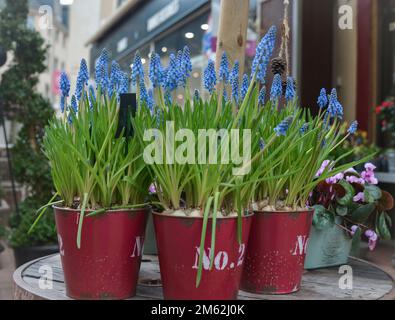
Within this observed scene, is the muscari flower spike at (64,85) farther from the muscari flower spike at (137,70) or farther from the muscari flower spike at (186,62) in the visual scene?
the muscari flower spike at (186,62)

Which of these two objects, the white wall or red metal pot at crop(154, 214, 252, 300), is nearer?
red metal pot at crop(154, 214, 252, 300)

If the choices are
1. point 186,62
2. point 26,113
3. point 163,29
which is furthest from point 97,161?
point 163,29

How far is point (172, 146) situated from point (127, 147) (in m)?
0.12

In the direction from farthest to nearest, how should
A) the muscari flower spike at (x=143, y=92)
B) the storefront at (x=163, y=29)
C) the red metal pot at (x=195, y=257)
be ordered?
the storefront at (x=163, y=29) < the muscari flower spike at (x=143, y=92) < the red metal pot at (x=195, y=257)

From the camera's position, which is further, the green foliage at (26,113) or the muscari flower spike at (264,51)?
the green foliage at (26,113)

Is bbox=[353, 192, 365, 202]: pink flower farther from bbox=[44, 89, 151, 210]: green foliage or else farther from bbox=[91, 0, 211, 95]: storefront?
bbox=[91, 0, 211, 95]: storefront

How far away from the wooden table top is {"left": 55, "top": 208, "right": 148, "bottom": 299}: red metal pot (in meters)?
0.05

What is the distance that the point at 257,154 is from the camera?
3.11 ft

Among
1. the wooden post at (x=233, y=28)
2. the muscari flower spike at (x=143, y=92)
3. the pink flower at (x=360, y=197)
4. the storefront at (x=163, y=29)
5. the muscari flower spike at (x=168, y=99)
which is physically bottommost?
the pink flower at (x=360, y=197)

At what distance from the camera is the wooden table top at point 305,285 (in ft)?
3.39

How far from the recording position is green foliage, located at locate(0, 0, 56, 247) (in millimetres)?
3188

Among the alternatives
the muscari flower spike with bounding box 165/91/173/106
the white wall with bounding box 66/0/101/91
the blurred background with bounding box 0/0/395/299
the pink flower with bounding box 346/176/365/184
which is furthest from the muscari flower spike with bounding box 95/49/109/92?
the white wall with bounding box 66/0/101/91

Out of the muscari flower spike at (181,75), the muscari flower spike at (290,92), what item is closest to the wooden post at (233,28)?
the muscari flower spike at (290,92)

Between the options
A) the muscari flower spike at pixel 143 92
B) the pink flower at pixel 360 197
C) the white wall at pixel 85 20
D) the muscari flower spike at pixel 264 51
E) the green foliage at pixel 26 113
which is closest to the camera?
the muscari flower spike at pixel 264 51
